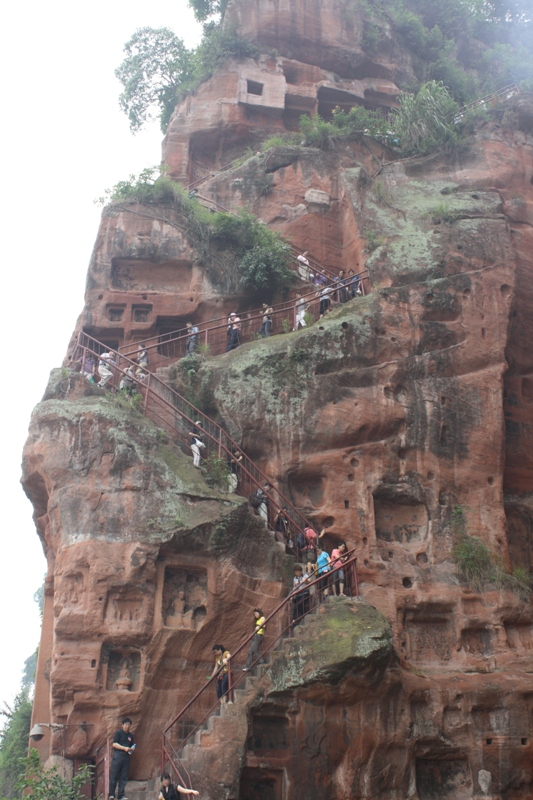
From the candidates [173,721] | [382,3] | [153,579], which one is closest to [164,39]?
[382,3]

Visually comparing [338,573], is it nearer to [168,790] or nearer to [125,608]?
[125,608]

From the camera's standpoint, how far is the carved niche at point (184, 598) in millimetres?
17295

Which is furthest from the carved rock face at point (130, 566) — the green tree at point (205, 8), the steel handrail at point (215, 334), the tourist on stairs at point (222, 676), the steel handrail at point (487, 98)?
the green tree at point (205, 8)

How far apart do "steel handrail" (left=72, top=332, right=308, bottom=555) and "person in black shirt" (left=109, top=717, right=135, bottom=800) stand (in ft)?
17.4

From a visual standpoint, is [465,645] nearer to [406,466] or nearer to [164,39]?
[406,466]

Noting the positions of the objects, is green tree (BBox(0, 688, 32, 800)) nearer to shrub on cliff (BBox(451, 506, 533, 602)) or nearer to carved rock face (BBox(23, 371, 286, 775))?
carved rock face (BBox(23, 371, 286, 775))

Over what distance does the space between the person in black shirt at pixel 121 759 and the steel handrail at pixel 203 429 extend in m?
5.29

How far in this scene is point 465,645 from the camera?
18.5m

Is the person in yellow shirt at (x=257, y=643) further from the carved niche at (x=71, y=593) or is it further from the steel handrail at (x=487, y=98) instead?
A: the steel handrail at (x=487, y=98)

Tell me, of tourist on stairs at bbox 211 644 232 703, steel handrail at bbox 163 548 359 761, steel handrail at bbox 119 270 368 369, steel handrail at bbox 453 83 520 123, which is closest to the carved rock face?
steel handrail at bbox 163 548 359 761

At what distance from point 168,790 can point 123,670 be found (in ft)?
11.0

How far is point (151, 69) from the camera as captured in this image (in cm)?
3578

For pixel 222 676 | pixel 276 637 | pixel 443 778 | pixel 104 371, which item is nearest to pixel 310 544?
pixel 276 637

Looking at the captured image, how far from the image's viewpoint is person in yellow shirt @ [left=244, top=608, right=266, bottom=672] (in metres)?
16.0
